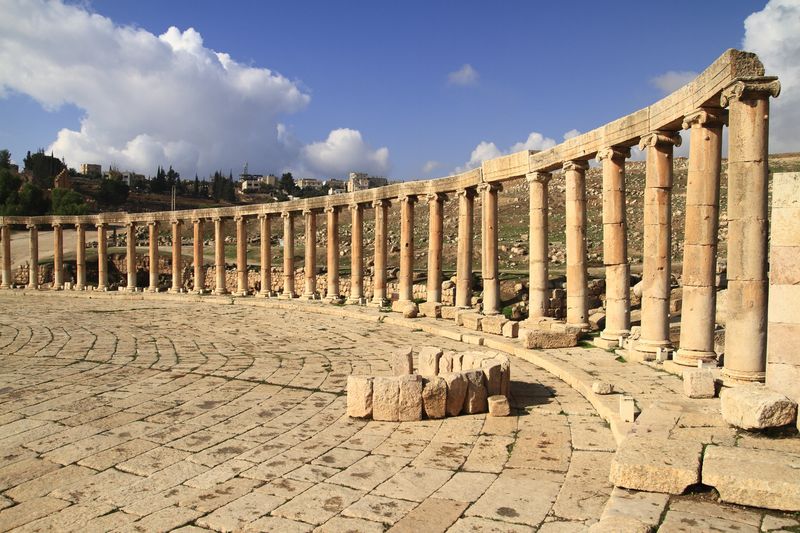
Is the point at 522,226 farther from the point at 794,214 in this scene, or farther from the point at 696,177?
the point at 794,214

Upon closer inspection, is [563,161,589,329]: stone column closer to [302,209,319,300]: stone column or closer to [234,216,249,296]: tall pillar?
[302,209,319,300]: stone column

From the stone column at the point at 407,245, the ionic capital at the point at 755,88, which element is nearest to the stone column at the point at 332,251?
the stone column at the point at 407,245

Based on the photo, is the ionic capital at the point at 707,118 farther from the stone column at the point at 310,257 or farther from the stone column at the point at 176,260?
the stone column at the point at 176,260

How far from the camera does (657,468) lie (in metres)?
5.77

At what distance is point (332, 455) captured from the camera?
7.46 metres

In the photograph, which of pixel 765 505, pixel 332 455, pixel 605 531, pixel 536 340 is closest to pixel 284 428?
pixel 332 455

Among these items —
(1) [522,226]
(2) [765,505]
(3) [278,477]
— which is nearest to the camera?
(2) [765,505]

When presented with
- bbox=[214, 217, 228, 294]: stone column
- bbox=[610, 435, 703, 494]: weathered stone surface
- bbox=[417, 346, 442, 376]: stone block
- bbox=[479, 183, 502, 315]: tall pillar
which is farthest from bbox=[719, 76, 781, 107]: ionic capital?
bbox=[214, 217, 228, 294]: stone column

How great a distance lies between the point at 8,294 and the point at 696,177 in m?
35.1

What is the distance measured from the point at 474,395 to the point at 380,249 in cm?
1600

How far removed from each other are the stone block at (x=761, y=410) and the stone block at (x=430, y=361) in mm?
5205

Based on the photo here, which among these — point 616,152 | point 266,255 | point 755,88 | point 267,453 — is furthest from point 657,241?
point 266,255

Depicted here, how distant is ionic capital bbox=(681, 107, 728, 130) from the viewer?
10.9 m

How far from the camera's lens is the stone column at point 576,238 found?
1562cm
